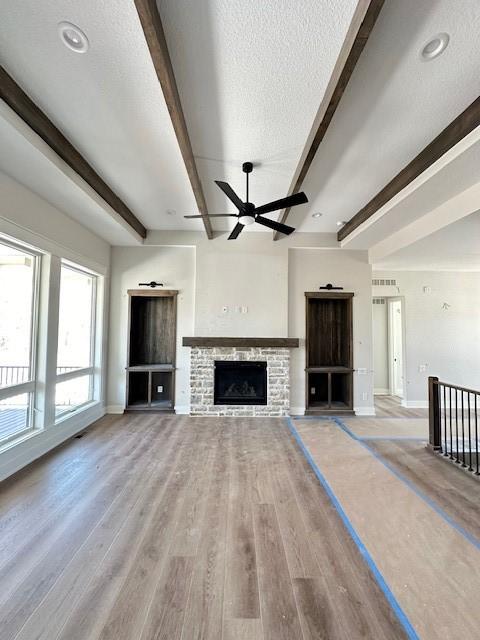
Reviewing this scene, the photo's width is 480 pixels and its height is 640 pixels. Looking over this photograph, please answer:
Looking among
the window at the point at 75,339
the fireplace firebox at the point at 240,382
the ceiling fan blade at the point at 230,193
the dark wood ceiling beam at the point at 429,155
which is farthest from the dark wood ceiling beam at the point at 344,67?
the window at the point at 75,339

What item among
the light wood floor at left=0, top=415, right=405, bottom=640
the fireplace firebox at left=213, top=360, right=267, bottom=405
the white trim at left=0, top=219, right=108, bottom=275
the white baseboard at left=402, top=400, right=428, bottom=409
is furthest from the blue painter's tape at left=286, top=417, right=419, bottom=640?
the white trim at left=0, top=219, right=108, bottom=275

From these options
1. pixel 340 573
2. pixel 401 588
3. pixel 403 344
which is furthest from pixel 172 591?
pixel 403 344

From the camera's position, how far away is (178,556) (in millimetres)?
2039

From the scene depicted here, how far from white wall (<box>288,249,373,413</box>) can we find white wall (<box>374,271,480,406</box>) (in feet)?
4.90

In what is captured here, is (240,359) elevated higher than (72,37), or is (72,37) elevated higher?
(72,37)

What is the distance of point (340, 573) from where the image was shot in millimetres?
1913

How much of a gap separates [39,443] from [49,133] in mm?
3457

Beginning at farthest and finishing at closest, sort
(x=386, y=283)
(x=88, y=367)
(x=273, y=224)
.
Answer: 1. (x=386, y=283)
2. (x=88, y=367)
3. (x=273, y=224)

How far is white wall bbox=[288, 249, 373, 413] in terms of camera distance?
5699 mm

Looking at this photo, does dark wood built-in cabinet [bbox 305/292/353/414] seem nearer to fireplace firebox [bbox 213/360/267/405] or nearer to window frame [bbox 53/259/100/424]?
fireplace firebox [bbox 213/360/267/405]

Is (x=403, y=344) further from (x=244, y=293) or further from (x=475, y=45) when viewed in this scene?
(x=475, y=45)

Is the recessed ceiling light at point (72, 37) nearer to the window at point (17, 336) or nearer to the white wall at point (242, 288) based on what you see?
the window at point (17, 336)

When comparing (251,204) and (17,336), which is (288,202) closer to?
(251,204)

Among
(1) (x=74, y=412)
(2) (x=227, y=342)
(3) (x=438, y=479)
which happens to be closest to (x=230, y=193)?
(2) (x=227, y=342)
